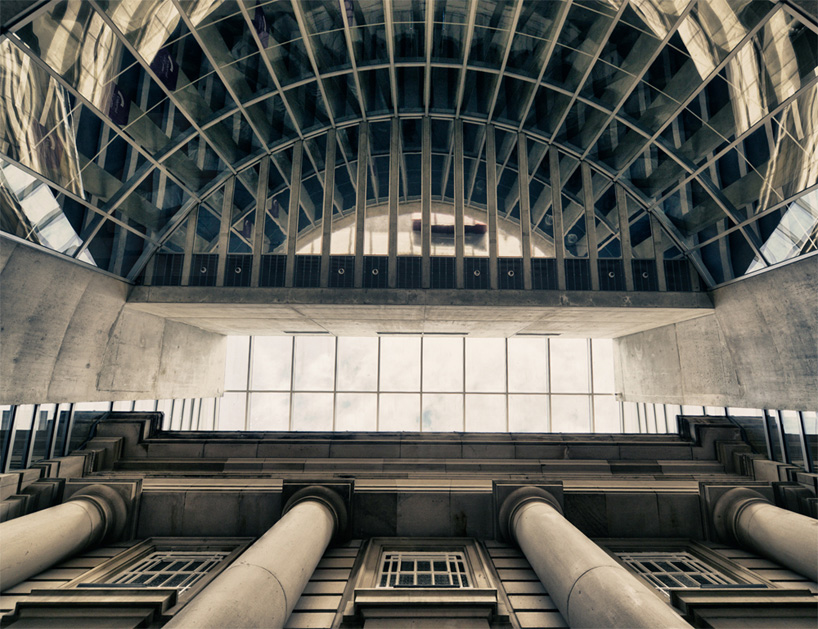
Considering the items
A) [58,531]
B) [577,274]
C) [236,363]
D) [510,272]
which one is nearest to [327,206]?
[510,272]

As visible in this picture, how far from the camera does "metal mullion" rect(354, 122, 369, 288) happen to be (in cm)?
2331

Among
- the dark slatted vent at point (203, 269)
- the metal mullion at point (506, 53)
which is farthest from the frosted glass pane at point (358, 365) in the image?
the metal mullion at point (506, 53)

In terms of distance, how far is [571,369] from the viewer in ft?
132

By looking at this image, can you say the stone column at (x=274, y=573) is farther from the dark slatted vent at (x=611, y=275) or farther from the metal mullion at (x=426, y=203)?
the dark slatted vent at (x=611, y=275)

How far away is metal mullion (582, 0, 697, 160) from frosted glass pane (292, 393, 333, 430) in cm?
2946

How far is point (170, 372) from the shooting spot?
1086 inches

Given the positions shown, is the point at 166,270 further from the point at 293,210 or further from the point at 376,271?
the point at 376,271

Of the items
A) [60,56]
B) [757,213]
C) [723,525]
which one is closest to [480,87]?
[757,213]

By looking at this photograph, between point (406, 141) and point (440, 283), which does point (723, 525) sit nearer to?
point (440, 283)

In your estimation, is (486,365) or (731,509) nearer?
(731,509)

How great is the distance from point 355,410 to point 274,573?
3005cm

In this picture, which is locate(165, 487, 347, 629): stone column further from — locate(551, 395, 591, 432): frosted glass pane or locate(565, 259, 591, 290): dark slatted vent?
locate(551, 395, 591, 432): frosted glass pane

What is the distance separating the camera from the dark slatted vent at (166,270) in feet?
76.7

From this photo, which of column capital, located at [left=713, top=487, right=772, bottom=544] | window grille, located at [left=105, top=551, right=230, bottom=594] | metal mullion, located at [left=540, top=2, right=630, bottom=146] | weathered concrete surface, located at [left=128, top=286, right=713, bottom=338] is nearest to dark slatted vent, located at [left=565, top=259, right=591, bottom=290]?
weathered concrete surface, located at [left=128, top=286, right=713, bottom=338]
